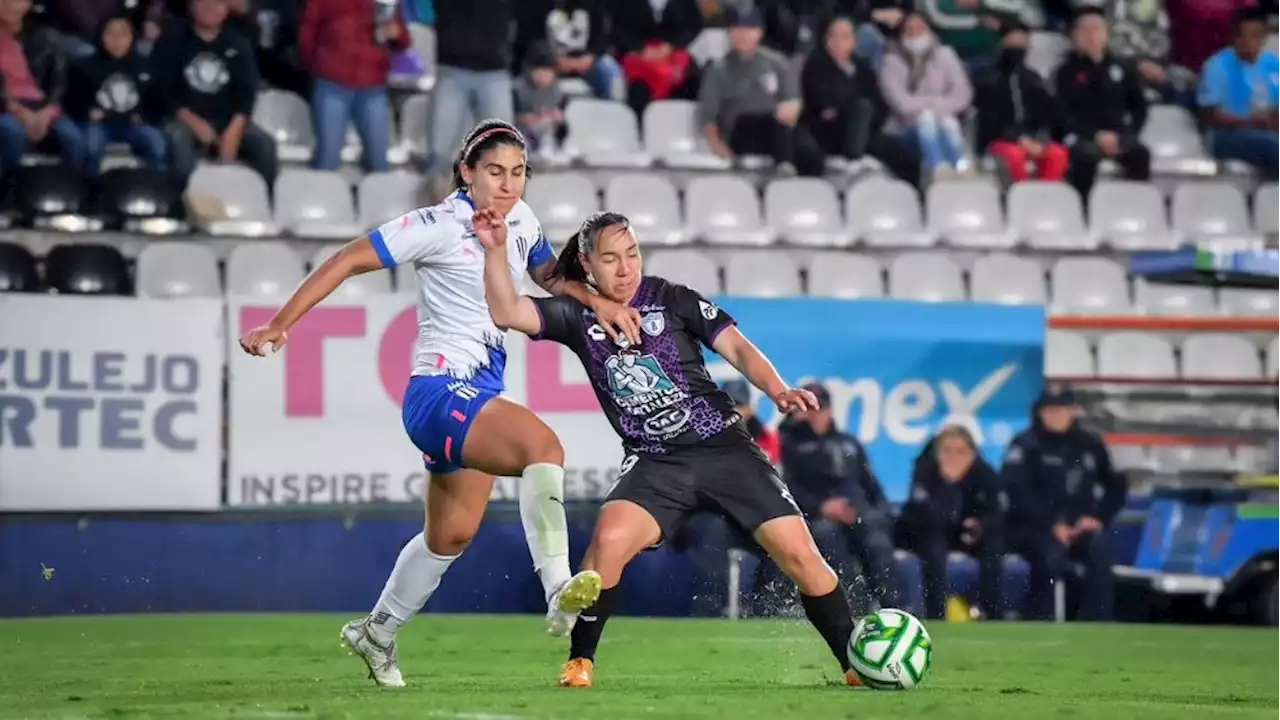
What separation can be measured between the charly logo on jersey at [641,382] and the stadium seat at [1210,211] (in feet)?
36.5

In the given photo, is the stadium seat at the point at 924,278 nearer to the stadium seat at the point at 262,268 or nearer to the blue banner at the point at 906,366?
the blue banner at the point at 906,366

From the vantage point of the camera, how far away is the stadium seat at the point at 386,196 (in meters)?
15.6

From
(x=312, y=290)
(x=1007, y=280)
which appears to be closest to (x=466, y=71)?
(x=1007, y=280)

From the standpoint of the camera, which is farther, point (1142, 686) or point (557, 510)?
point (1142, 686)

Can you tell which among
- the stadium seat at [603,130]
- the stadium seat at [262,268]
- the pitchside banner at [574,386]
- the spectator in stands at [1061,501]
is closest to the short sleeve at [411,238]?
the pitchside banner at [574,386]

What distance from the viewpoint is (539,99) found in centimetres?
1645

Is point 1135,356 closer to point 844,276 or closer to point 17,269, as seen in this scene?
point 844,276

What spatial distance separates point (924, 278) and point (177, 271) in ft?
19.9

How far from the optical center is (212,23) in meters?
15.8

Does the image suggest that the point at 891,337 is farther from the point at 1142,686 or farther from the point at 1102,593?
the point at 1142,686

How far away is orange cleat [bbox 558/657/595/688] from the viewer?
7.64 meters

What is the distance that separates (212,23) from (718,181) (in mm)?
4326

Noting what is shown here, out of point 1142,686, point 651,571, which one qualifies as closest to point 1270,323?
point 651,571

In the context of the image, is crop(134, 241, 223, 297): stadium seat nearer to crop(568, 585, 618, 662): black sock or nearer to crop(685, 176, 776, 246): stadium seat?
crop(685, 176, 776, 246): stadium seat
